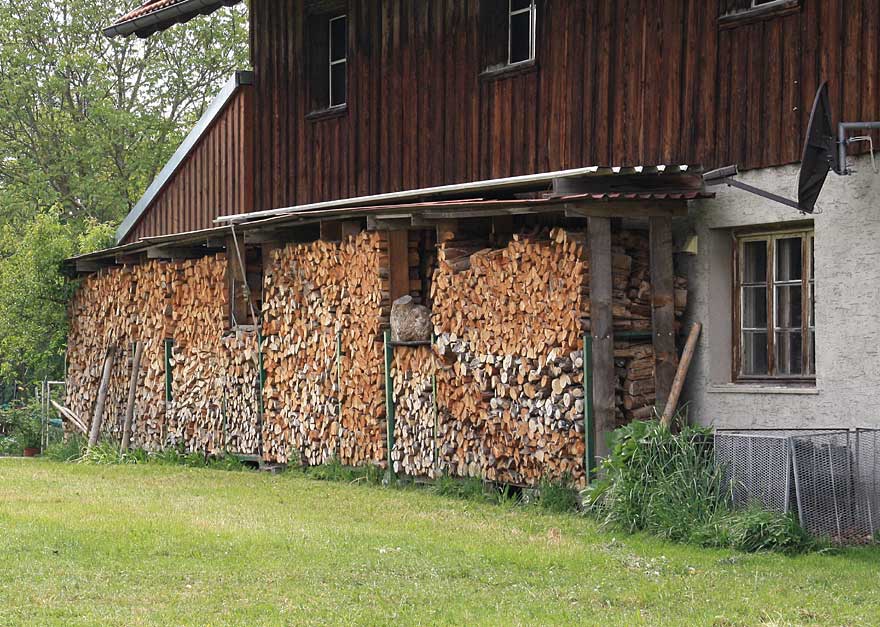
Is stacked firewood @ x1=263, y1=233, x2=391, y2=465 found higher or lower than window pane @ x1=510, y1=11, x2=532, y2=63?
lower

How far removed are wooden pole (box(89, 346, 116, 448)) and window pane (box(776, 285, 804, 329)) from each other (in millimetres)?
10931

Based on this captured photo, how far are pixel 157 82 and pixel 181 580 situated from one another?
99.2 feet

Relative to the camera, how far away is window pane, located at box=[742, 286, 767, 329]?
40.2ft

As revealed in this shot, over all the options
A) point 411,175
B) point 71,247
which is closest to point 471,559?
point 411,175

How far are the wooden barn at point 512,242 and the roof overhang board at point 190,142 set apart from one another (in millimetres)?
155

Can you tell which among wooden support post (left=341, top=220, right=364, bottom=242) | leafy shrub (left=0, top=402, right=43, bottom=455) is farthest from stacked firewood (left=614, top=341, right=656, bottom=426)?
leafy shrub (left=0, top=402, right=43, bottom=455)

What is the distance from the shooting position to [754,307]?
12.4 m

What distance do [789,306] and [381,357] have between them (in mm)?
4528

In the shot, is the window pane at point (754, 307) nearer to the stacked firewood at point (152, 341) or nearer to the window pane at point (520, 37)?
the window pane at point (520, 37)

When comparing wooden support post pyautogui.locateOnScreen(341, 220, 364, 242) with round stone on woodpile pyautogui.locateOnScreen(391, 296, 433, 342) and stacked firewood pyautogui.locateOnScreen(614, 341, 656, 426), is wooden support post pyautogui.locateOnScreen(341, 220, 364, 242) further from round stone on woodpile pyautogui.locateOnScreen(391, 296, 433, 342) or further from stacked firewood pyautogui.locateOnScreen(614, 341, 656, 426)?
stacked firewood pyautogui.locateOnScreen(614, 341, 656, 426)

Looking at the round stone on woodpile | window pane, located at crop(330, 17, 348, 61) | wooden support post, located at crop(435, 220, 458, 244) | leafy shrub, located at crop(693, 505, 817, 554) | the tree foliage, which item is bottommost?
leafy shrub, located at crop(693, 505, 817, 554)

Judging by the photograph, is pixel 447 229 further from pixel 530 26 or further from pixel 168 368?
pixel 168 368

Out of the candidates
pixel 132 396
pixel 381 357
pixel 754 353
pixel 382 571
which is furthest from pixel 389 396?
pixel 132 396

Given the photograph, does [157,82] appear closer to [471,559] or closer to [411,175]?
[411,175]
